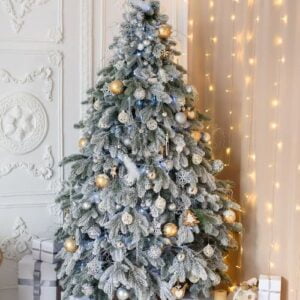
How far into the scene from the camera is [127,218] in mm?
2463

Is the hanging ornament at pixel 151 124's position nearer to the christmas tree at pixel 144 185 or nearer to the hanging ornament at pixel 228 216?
the christmas tree at pixel 144 185

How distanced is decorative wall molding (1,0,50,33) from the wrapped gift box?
2.06 metres

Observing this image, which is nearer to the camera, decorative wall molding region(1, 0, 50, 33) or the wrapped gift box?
the wrapped gift box

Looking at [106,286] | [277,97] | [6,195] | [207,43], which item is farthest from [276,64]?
[6,195]

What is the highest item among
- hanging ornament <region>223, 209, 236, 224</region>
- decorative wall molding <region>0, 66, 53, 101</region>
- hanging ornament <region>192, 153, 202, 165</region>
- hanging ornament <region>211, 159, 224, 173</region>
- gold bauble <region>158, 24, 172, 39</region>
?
gold bauble <region>158, 24, 172, 39</region>

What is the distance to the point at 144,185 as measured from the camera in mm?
2467

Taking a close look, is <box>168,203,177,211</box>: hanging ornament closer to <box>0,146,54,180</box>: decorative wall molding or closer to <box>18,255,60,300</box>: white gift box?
<box>18,255,60,300</box>: white gift box

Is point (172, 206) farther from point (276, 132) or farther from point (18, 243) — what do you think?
point (18, 243)

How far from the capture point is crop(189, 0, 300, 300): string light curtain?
8.54ft

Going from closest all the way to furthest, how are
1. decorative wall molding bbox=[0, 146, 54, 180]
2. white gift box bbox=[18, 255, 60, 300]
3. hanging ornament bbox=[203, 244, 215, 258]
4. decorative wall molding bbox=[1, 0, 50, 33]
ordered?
1. hanging ornament bbox=[203, 244, 215, 258]
2. white gift box bbox=[18, 255, 60, 300]
3. decorative wall molding bbox=[1, 0, 50, 33]
4. decorative wall molding bbox=[0, 146, 54, 180]

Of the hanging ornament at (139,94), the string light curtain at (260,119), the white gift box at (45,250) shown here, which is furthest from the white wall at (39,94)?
the hanging ornament at (139,94)

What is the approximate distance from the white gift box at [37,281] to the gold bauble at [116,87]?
3.76 feet

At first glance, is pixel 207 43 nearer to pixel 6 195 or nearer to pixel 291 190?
pixel 291 190

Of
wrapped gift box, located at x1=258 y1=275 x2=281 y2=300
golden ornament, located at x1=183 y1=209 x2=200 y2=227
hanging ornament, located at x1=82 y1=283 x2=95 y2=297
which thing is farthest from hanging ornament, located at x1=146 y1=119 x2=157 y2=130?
wrapped gift box, located at x1=258 y1=275 x2=281 y2=300
